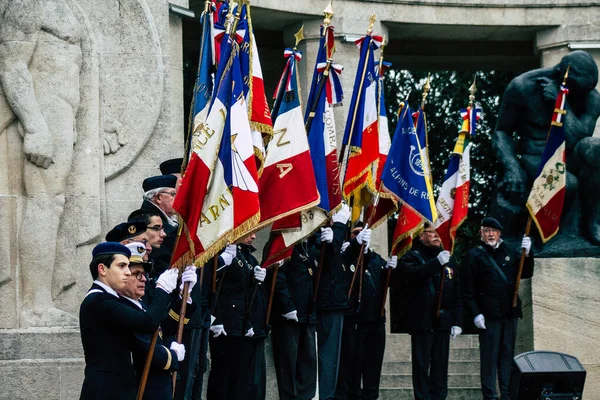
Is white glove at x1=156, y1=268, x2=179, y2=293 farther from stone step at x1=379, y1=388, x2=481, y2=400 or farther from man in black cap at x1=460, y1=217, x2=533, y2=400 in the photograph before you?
stone step at x1=379, y1=388, x2=481, y2=400

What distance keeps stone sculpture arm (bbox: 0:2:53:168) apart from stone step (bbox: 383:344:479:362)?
244 inches

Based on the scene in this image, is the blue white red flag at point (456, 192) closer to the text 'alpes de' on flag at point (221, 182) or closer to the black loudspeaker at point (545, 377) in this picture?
the black loudspeaker at point (545, 377)

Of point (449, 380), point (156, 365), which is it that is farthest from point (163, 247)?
point (449, 380)

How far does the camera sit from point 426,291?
15.4 metres

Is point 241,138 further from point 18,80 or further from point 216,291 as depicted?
point 18,80

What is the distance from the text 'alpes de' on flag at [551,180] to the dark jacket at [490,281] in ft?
2.00

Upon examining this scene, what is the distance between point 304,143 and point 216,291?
170 centimetres

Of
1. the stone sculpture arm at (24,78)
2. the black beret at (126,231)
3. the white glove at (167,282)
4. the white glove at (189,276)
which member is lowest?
the white glove at (189,276)

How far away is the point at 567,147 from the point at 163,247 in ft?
25.1

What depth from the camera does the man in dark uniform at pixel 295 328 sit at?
13.8 meters

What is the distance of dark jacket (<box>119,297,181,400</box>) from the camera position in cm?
937

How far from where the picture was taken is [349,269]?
48.2 feet

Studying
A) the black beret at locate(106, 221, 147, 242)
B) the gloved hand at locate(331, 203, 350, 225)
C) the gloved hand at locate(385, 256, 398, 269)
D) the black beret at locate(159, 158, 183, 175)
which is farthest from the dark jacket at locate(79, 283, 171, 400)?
the gloved hand at locate(385, 256, 398, 269)

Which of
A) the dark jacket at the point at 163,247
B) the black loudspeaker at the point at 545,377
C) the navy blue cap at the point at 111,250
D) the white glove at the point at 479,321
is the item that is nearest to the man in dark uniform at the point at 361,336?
the white glove at the point at 479,321
